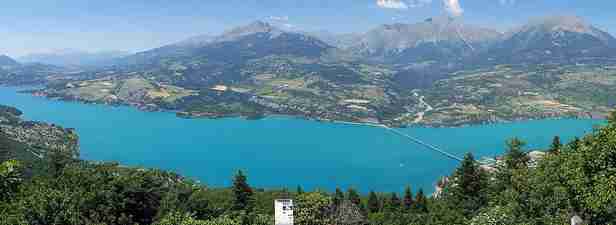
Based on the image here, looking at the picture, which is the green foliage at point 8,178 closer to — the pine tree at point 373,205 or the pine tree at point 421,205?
the pine tree at point 373,205

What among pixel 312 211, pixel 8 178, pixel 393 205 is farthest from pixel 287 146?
pixel 8 178

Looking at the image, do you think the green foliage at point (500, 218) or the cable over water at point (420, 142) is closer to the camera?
the green foliage at point (500, 218)

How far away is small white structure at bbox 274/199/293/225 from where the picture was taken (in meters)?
12.6

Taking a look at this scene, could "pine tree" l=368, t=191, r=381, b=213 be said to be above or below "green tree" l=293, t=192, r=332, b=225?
below

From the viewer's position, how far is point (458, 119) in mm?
150875

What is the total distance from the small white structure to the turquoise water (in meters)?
70.1

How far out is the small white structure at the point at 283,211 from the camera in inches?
496

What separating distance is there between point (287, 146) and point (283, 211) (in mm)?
102918

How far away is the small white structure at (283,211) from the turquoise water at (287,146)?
70057 millimetres

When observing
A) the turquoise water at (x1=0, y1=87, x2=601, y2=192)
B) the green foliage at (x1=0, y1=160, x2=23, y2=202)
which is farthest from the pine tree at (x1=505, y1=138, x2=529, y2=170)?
the turquoise water at (x1=0, y1=87, x2=601, y2=192)

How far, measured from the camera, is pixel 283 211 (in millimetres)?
12594

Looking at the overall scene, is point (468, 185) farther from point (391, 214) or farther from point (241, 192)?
point (241, 192)

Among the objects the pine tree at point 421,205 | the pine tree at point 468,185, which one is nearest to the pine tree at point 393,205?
the pine tree at point 421,205

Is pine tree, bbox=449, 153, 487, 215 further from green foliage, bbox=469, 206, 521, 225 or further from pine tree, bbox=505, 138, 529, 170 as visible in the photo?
green foliage, bbox=469, 206, 521, 225
